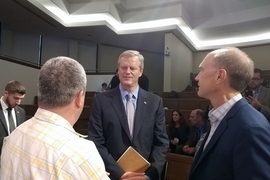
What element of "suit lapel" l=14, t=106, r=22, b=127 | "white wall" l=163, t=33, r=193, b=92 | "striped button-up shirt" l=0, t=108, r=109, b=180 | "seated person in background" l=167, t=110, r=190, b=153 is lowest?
"seated person in background" l=167, t=110, r=190, b=153

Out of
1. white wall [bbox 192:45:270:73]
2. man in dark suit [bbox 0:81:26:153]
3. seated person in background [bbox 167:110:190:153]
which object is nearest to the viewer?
man in dark suit [bbox 0:81:26:153]

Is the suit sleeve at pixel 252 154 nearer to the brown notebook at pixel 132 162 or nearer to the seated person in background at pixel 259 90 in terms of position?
the brown notebook at pixel 132 162

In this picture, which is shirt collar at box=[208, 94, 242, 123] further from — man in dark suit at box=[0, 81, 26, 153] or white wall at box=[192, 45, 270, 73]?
white wall at box=[192, 45, 270, 73]

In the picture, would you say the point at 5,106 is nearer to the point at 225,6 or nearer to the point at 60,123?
the point at 60,123

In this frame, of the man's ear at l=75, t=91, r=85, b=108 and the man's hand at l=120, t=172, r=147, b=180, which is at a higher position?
the man's ear at l=75, t=91, r=85, b=108

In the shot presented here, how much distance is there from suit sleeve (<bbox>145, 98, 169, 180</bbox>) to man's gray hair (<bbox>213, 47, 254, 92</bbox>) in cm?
59

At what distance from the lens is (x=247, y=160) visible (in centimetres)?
84

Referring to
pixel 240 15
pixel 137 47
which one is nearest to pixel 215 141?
pixel 240 15

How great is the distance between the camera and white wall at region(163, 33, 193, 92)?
7609 millimetres

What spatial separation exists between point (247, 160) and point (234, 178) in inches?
4.0

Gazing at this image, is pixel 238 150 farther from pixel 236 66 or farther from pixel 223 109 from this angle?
pixel 236 66

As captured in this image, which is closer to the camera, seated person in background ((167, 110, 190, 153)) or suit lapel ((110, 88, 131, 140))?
suit lapel ((110, 88, 131, 140))

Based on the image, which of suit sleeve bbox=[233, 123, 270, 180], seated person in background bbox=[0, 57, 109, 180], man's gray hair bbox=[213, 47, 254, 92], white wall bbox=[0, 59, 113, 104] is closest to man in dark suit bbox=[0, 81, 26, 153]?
seated person in background bbox=[0, 57, 109, 180]

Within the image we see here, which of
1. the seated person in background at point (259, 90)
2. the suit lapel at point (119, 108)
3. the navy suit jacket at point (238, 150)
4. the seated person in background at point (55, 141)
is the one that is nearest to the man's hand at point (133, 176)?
the suit lapel at point (119, 108)
